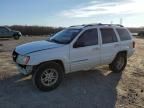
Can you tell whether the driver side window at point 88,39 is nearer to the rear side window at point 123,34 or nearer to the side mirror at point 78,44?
the side mirror at point 78,44

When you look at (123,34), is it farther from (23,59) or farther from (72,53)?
(23,59)

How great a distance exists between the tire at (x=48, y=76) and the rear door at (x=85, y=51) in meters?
0.59

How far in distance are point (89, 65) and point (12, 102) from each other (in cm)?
289

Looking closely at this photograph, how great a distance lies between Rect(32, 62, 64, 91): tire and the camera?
6309 mm

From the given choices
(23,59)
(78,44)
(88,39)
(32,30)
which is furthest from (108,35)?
(32,30)

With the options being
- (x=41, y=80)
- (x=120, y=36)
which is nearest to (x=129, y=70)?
(x=120, y=36)

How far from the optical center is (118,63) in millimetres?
8828

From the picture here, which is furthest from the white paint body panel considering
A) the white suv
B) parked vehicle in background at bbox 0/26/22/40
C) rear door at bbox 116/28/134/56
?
parked vehicle in background at bbox 0/26/22/40

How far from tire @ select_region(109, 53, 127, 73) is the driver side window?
4.79ft

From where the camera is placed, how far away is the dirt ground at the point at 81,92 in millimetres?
5688

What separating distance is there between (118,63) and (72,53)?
8.66ft

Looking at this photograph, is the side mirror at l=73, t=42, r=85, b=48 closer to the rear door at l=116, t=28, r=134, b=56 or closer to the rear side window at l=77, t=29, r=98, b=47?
the rear side window at l=77, t=29, r=98, b=47

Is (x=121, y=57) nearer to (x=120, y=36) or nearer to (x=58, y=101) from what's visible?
(x=120, y=36)

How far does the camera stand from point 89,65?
7.52 meters
